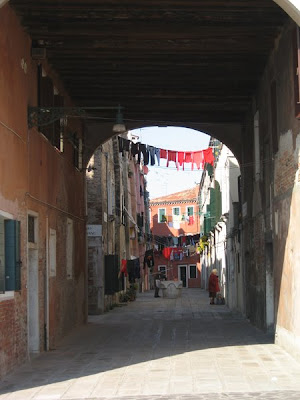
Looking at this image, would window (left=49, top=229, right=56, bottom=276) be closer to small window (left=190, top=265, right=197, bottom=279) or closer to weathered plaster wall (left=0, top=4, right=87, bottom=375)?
weathered plaster wall (left=0, top=4, right=87, bottom=375)

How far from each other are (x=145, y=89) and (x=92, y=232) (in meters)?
9.71

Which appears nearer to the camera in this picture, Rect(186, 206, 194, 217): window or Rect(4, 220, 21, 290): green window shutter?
Rect(4, 220, 21, 290): green window shutter

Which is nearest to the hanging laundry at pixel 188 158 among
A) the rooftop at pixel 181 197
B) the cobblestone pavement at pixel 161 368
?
the cobblestone pavement at pixel 161 368

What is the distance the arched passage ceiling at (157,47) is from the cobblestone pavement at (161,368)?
5712 mm

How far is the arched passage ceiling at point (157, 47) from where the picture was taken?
13.1 meters

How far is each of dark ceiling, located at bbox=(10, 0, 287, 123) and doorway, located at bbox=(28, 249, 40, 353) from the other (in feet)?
13.3

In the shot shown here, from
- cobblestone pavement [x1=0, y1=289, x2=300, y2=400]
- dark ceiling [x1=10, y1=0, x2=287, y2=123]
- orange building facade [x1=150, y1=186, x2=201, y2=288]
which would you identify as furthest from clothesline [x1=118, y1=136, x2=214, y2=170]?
orange building facade [x1=150, y1=186, x2=201, y2=288]

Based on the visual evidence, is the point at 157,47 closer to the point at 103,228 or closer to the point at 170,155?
the point at 170,155

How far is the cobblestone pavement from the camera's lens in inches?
391

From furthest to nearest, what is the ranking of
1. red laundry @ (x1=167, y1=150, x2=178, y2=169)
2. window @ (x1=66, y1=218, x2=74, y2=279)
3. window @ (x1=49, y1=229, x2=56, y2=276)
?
red laundry @ (x1=167, y1=150, x2=178, y2=169) < window @ (x1=66, y1=218, x2=74, y2=279) < window @ (x1=49, y1=229, x2=56, y2=276)

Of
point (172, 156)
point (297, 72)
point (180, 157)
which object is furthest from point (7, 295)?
point (180, 157)

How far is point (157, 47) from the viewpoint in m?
15.0

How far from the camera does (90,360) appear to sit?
531 inches

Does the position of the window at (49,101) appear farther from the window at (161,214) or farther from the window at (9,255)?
the window at (161,214)
